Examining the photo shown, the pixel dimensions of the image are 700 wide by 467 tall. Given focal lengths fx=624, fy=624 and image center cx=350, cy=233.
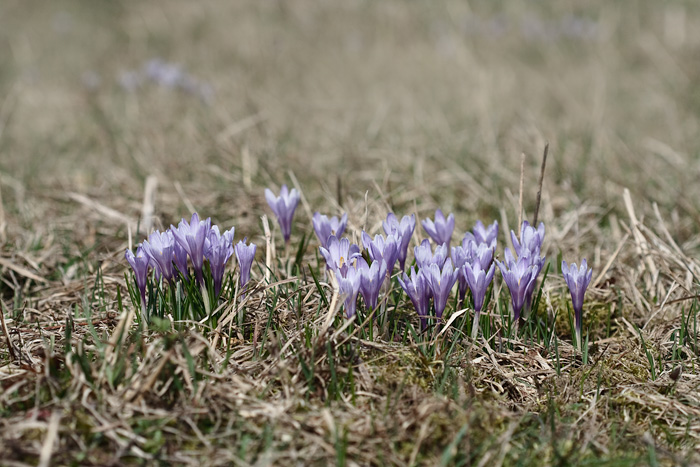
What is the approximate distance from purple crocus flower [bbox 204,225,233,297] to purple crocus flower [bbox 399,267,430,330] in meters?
0.64

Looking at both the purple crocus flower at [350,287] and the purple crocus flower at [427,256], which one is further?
the purple crocus flower at [427,256]

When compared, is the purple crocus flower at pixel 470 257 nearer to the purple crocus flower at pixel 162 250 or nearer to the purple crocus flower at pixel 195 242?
the purple crocus flower at pixel 195 242

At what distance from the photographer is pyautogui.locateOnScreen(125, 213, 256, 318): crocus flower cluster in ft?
7.12

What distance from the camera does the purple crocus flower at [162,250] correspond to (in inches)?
85.1

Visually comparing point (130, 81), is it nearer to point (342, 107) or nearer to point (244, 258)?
point (342, 107)

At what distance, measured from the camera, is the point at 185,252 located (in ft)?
7.44

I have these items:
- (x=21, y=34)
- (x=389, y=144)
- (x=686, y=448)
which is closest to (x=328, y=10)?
(x=21, y=34)

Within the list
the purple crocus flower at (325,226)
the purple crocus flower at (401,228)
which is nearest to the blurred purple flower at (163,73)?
the purple crocus flower at (325,226)

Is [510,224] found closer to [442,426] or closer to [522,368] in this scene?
[522,368]

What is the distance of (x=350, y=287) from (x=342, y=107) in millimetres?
4567

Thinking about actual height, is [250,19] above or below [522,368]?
above

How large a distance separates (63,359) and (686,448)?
1957 millimetres

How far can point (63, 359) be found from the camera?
2010 mm

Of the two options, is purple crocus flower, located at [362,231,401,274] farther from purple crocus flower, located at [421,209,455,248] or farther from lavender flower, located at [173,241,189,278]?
lavender flower, located at [173,241,189,278]
